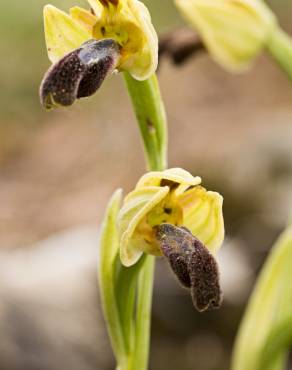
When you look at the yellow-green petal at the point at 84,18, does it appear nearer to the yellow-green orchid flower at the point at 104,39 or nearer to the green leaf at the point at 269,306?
the yellow-green orchid flower at the point at 104,39

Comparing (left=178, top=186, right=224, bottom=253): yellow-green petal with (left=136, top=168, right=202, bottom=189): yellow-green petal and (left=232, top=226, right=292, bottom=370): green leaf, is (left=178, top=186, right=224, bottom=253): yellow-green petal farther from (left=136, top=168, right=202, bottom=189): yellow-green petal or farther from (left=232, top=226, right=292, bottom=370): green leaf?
(left=232, top=226, right=292, bottom=370): green leaf

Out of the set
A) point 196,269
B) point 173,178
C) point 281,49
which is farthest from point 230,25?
point 196,269

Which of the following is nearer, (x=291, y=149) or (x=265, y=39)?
(x=265, y=39)

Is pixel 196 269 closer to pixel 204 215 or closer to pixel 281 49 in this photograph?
pixel 204 215

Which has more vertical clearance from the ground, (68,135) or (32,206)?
(68,135)

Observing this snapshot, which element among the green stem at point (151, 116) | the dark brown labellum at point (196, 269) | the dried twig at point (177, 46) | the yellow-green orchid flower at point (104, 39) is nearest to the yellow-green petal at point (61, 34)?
the yellow-green orchid flower at point (104, 39)

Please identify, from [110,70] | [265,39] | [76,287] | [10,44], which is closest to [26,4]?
[10,44]

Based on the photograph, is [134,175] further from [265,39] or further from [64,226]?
[265,39]
